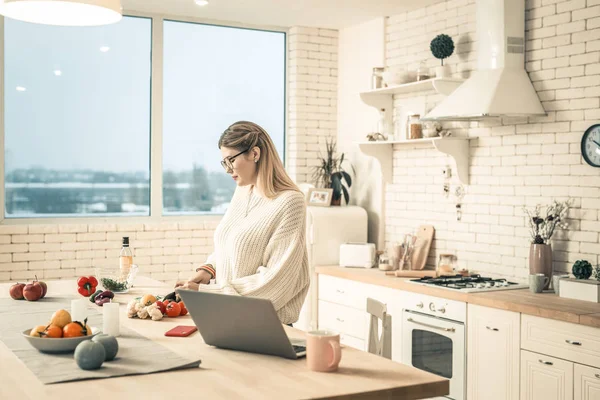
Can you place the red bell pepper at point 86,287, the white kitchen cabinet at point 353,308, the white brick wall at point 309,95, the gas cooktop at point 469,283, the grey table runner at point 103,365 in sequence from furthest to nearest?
the white brick wall at point 309,95 → the white kitchen cabinet at point 353,308 → the gas cooktop at point 469,283 → the red bell pepper at point 86,287 → the grey table runner at point 103,365

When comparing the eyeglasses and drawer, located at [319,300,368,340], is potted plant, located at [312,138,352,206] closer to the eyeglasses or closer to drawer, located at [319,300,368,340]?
drawer, located at [319,300,368,340]

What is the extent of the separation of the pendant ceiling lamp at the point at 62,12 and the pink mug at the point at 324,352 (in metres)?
1.54

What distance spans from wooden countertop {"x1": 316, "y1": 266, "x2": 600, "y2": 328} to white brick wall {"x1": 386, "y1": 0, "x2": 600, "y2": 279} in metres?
0.45

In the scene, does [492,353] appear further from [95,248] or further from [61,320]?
[95,248]

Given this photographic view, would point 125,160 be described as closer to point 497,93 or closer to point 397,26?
point 397,26

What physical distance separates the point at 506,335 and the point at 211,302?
8.06 feet

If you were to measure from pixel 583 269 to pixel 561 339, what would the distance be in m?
0.53

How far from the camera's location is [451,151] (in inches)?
211

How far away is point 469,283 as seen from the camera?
487cm

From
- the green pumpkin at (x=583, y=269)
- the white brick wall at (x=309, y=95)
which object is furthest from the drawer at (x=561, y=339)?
the white brick wall at (x=309, y=95)

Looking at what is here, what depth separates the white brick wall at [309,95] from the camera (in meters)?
6.82

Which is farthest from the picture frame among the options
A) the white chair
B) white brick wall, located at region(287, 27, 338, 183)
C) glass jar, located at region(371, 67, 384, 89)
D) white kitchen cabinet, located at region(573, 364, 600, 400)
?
the white chair

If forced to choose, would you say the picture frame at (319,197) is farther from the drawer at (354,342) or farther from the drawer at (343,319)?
the drawer at (354,342)

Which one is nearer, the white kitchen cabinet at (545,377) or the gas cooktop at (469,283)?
the white kitchen cabinet at (545,377)
